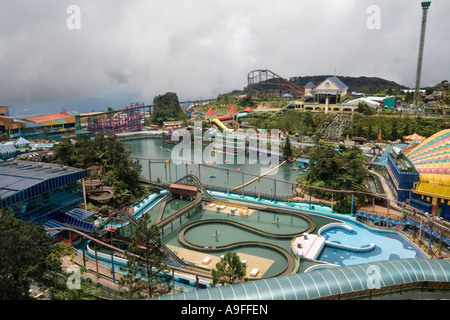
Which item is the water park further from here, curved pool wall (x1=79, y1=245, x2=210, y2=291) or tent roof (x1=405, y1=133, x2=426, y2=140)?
tent roof (x1=405, y1=133, x2=426, y2=140)

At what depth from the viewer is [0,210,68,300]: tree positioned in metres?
12.1

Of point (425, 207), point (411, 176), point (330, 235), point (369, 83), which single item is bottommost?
point (330, 235)

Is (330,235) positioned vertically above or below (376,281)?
below

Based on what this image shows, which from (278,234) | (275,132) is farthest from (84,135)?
(278,234)

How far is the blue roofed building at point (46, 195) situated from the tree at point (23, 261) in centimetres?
732

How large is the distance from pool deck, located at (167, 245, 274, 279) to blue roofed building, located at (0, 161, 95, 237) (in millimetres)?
6487

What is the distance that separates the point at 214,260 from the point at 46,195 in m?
11.9

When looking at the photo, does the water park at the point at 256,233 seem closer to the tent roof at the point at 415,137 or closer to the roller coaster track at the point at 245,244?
the roller coaster track at the point at 245,244

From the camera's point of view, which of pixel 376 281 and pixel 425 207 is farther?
pixel 425 207

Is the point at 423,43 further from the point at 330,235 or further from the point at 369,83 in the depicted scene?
the point at 369,83

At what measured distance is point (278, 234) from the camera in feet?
80.3

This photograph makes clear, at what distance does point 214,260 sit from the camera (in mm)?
21312

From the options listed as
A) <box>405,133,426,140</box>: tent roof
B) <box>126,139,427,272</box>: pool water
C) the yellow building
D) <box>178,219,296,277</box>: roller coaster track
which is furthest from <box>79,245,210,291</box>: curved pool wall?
<box>405,133,426,140</box>: tent roof
